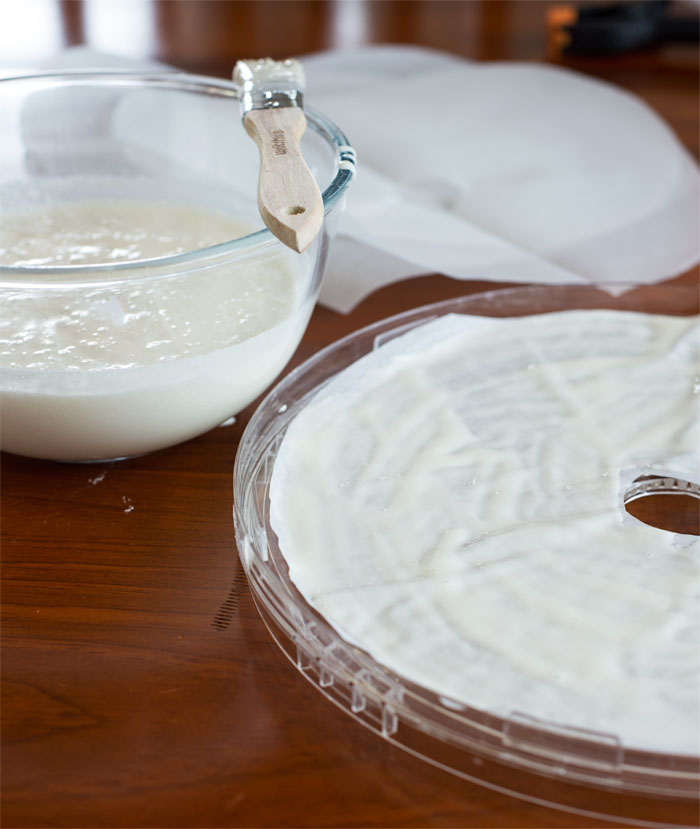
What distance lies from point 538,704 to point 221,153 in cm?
50

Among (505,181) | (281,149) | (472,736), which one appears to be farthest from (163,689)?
(505,181)

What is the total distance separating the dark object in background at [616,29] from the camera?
1274 millimetres

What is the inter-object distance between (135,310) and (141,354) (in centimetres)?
2

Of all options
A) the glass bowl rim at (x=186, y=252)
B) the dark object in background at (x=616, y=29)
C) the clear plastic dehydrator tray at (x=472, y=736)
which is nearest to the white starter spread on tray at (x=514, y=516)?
the clear plastic dehydrator tray at (x=472, y=736)

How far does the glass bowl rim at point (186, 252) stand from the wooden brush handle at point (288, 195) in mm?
24

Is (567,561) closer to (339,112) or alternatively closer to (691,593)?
(691,593)

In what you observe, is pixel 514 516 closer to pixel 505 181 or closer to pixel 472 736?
pixel 472 736

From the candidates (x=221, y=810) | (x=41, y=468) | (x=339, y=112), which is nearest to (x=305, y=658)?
(x=221, y=810)

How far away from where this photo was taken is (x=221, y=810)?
0.37 metres

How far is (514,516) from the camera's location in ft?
1.59

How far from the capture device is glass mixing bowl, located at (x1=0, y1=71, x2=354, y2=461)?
48cm

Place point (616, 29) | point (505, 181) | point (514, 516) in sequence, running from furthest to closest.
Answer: point (616, 29) < point (505, 181) < point (514, 516)

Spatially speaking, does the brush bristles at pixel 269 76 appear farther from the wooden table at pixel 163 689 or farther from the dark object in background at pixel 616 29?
the dark object in background at pixel 616 29

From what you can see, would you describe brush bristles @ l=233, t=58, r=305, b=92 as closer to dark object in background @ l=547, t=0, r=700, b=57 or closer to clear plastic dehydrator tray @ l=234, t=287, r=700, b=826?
clear plastic dehydrator tray @ l=234, t=287, r=700, b=826
